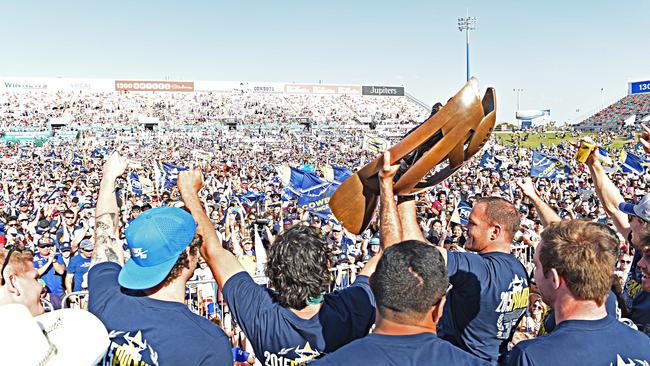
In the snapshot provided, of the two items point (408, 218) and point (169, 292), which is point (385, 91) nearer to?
point (408, 218)

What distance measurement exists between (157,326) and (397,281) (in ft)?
3.25

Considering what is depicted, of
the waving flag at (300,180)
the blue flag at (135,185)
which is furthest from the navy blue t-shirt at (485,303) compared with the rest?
the blue flag at (135,185)

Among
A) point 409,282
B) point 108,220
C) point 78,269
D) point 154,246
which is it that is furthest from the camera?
point 78,269

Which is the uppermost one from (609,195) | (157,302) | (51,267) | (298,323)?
(609,195)

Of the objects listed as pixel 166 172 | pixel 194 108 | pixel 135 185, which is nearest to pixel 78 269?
pixel 135 185

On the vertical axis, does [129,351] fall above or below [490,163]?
below

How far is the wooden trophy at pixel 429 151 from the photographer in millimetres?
2191

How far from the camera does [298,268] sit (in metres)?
2.31

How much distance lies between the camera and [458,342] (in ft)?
9.66

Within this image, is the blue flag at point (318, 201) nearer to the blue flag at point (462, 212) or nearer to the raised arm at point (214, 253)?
the blue flag at point (462, 212)

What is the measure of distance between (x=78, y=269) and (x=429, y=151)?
5.64m

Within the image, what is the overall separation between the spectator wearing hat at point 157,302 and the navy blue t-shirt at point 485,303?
1.26 m

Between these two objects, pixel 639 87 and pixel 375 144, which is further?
pixel 639 87

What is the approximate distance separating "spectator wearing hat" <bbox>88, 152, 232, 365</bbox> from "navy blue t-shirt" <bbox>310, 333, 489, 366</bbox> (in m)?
0.59
